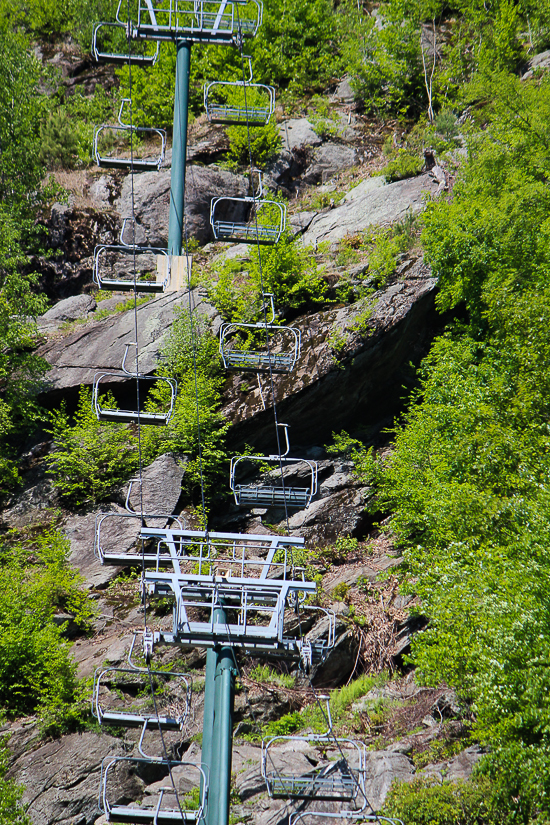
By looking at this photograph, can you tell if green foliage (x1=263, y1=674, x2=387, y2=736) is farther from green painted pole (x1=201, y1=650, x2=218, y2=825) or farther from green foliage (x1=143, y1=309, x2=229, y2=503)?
green foliage (x1=143, y1=309, x2=229, y2=503)

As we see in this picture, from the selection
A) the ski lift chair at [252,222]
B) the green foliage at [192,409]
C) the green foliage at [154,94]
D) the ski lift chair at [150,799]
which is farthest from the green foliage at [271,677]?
the green foliage at [154,94]

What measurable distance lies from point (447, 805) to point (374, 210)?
19.0 m

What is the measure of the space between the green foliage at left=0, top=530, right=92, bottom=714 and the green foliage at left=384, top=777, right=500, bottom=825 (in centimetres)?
680

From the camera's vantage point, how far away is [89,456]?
808 inches

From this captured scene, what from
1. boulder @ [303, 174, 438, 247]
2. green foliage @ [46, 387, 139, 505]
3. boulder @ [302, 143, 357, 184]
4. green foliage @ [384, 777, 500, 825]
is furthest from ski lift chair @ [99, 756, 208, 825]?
boulder @ [302, 143, 357, 184]

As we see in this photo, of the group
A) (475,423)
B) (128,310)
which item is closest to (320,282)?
(128,310)

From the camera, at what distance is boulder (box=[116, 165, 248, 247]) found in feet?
89.8

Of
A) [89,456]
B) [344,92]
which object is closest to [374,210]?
[344,92]

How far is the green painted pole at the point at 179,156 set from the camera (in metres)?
12.2

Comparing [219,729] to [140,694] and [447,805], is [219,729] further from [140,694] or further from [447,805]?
[140,694]

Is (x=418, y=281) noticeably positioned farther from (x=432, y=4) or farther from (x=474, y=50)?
(x=432, y=4)

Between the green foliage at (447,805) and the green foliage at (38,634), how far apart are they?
6.80 metres

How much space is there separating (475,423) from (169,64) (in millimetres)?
25386

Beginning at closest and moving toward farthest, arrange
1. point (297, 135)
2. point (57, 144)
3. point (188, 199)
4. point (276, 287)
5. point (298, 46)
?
point (276, 287)
point (188, 199)
point (297, 135)
point (57, 144)
point (298, 46)
